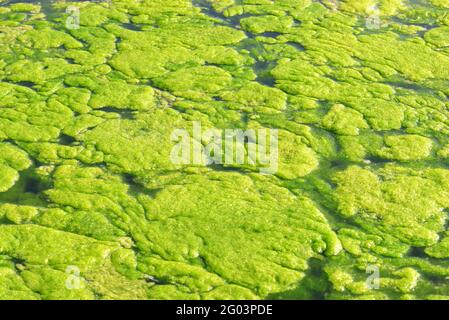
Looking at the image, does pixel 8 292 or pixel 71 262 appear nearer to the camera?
pixel 8 292

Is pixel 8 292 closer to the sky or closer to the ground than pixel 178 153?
closer to the ground
